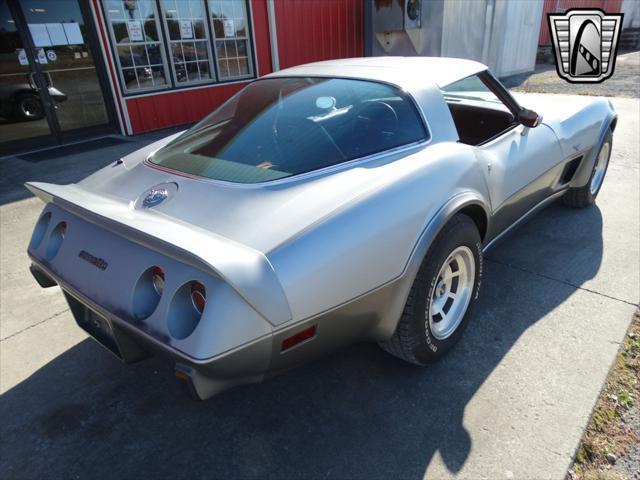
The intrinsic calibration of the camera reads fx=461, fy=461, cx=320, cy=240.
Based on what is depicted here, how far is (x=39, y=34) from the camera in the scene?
6.81m

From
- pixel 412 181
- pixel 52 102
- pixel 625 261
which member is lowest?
pixel 625 261

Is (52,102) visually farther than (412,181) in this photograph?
Yes

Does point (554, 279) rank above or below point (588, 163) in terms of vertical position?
below

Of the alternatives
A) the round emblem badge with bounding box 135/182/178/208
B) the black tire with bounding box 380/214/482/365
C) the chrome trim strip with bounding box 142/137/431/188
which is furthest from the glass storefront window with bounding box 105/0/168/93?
the black tire with bounding box 380/214/482/365

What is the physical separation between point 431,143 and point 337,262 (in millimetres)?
968

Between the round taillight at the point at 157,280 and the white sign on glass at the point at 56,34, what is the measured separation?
6.96 meters

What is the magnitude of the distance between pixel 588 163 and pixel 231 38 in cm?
679

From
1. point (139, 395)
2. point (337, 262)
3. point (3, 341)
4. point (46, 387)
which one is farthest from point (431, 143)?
point (3, 341)

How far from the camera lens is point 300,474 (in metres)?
1.83

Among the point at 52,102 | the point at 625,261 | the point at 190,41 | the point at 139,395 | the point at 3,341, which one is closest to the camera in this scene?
the point at 139,395

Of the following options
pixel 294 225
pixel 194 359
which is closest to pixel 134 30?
pixel 294 225

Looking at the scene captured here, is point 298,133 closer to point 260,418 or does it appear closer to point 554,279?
point 260,418

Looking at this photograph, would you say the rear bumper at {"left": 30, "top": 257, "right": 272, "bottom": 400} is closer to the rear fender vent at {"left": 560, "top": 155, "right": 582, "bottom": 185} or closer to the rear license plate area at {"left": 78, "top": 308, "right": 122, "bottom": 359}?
the rear license plate area at {"left": 78, "top": 308, "right": 122, "bottom": 359}

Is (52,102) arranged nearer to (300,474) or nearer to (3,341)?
(3,341)
